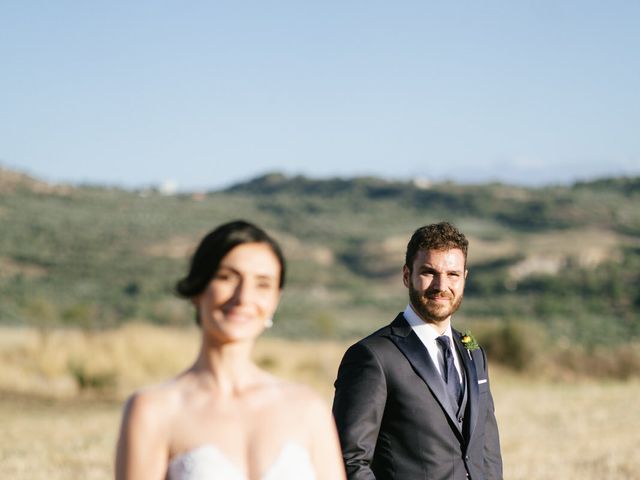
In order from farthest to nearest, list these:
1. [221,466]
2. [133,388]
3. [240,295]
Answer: [133,388]
[240,295]
[221,466]

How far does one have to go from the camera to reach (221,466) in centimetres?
258

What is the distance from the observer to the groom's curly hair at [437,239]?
4.54m

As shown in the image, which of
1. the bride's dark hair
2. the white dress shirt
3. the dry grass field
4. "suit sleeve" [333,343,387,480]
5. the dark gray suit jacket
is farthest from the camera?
the dry grass field

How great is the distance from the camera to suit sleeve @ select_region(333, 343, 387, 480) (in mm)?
4242

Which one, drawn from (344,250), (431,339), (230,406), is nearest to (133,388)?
(431,339)

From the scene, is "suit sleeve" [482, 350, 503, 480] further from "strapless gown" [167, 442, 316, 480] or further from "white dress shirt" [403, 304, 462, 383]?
"strapless gown" [167, 442, 316, 480]

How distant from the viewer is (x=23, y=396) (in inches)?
776

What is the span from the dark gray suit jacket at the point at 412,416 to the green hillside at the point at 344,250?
27613 millimetres

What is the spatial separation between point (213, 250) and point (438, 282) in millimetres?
1956

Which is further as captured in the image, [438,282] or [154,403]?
[438,282]

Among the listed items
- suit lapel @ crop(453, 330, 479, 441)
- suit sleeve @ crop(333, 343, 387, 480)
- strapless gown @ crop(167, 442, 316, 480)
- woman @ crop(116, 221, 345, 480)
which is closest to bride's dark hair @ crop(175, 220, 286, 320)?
woman @ crop(116, 221, 345, 480)

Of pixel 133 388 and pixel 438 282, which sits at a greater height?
pixel 438 282

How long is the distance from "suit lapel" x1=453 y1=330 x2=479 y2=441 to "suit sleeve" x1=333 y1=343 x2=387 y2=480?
0.36 meters

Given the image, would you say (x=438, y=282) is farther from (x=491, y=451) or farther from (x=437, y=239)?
(x=491, y=451)
